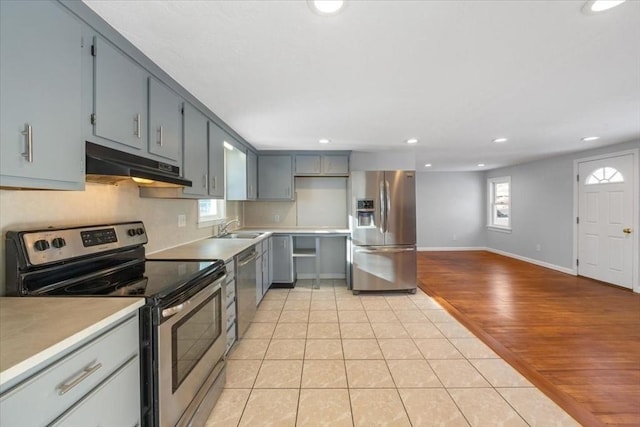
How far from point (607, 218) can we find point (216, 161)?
19.3ft

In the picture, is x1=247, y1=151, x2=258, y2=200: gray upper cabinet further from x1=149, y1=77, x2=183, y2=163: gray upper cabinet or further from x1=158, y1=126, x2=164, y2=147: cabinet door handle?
x1=158, y1=126, x2=164, y2=147: cabinet door handle

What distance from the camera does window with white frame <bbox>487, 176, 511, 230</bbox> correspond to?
6805 mm

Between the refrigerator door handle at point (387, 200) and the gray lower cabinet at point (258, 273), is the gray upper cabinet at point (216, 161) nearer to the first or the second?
the gray lower cabinet at point (258, 273)

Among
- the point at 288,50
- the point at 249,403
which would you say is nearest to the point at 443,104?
the point at 288,50

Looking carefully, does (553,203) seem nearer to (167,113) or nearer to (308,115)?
(308,115)

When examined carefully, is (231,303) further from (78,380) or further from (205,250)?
(78,380)

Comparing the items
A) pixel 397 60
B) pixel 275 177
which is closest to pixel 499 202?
pixel 275 177

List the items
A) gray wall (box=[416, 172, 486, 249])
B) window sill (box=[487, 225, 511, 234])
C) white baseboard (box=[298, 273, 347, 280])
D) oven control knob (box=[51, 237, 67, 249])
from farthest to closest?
gray wall (box=[416, 172, 486, 249]) < window sill (box=[487, 225, 511, 234]) < white baseboard (box=[298, 273, 347, 280]) < oven control knob (box=[51, 237, 67, 249])

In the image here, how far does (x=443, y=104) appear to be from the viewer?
2.43 metres

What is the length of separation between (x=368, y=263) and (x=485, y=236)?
519 centimetres

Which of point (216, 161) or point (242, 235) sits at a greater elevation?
point (216, 161)

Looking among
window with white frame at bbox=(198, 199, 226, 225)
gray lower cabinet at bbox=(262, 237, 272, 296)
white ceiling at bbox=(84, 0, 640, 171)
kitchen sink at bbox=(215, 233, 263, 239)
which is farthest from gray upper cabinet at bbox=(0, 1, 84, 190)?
gray lower cabinet at bbox=(262, 237, 272, 296)

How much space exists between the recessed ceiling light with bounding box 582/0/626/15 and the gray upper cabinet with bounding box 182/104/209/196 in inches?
96.7

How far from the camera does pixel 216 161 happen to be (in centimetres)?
281
